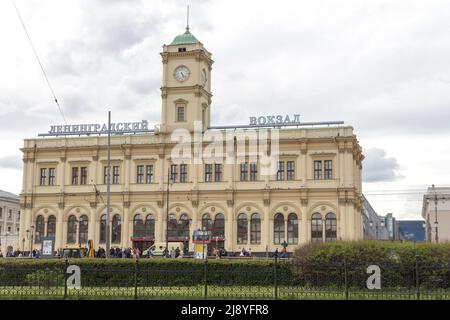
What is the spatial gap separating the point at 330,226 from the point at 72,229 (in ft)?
92.6

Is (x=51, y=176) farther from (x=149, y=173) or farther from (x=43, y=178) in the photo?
(x=149, y=173)

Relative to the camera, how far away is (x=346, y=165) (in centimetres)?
6369

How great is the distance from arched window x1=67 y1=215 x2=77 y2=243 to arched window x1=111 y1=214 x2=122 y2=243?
4.36m

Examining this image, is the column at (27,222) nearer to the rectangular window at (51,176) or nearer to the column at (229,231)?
the rectangular window at (51,176)

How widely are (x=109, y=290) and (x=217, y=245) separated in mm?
42709

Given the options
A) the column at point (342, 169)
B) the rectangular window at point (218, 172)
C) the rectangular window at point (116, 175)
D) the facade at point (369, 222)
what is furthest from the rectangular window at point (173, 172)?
the facade at point (369, 222)

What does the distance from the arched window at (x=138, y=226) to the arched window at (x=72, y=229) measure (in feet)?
22.9

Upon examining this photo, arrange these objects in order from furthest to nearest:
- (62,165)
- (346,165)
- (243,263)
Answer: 1. (62,165)
2. (346,165)
3. (243,263)

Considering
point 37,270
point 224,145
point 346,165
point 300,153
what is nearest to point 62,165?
point 224,145

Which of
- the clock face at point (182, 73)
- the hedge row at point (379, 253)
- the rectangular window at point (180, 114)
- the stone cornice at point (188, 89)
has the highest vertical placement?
the clock face at point (182, 73)

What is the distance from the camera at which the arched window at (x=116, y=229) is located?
68.6m

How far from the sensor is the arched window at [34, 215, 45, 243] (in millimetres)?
70500

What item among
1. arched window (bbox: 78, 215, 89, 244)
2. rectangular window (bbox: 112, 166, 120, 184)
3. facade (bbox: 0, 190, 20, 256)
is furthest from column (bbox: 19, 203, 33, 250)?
facade (bbox: 0, 190, 20, 256)
